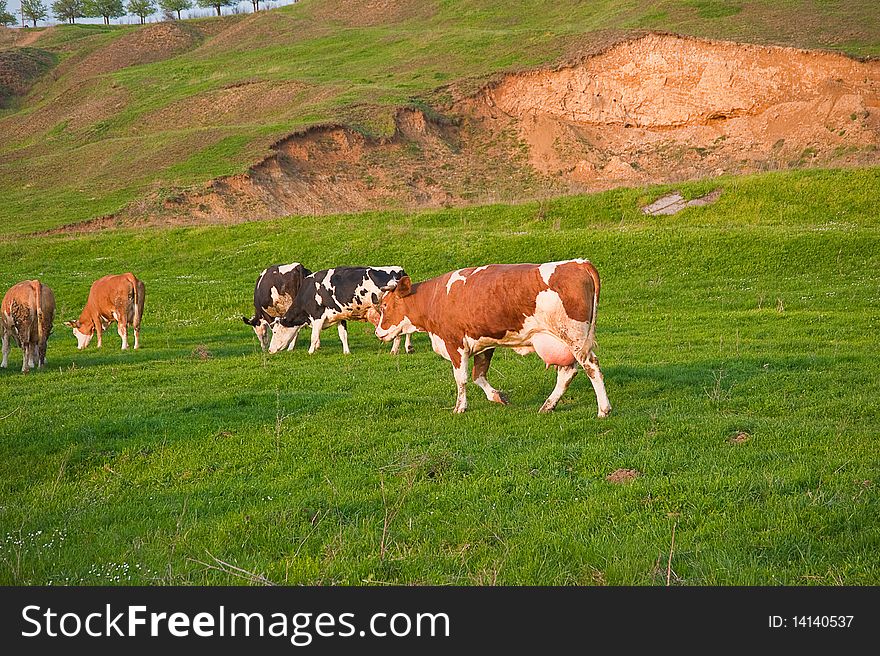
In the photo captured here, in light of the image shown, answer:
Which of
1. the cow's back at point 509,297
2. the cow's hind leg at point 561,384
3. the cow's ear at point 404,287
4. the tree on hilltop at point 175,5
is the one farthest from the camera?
the tree on hilltop at point 175,5

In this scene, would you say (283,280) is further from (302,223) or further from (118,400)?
(302,223)

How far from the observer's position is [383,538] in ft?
20.4

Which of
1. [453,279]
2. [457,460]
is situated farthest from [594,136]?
[457,460]

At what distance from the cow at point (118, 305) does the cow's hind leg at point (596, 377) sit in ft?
45.0

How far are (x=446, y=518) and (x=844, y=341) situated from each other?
472 inches

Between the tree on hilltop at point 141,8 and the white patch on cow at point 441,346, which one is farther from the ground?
the tree on hilltop at point 141,8

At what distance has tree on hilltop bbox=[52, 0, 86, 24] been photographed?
141625 mm

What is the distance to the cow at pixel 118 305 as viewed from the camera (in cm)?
2075

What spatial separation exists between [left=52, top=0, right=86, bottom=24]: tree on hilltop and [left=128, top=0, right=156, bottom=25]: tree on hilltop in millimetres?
9794

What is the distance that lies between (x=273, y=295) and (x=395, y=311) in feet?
27.9

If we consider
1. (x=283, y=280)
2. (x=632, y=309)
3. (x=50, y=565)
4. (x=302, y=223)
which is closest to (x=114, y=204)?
(x=302, y=223)

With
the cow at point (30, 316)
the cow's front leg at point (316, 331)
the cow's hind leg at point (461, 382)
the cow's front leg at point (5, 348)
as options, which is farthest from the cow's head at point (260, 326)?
the cow's hind leg at point (461, 382)

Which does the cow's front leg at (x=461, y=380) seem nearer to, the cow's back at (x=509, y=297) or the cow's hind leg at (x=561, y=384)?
the cow's back at (x=509, y=297)

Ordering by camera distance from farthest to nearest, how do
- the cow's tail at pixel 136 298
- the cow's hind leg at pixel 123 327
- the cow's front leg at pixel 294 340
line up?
the cow's hind leg at pixel 123 327
the cow's tail at pixel 136 298
the cow's front leg at pixel 294 340
